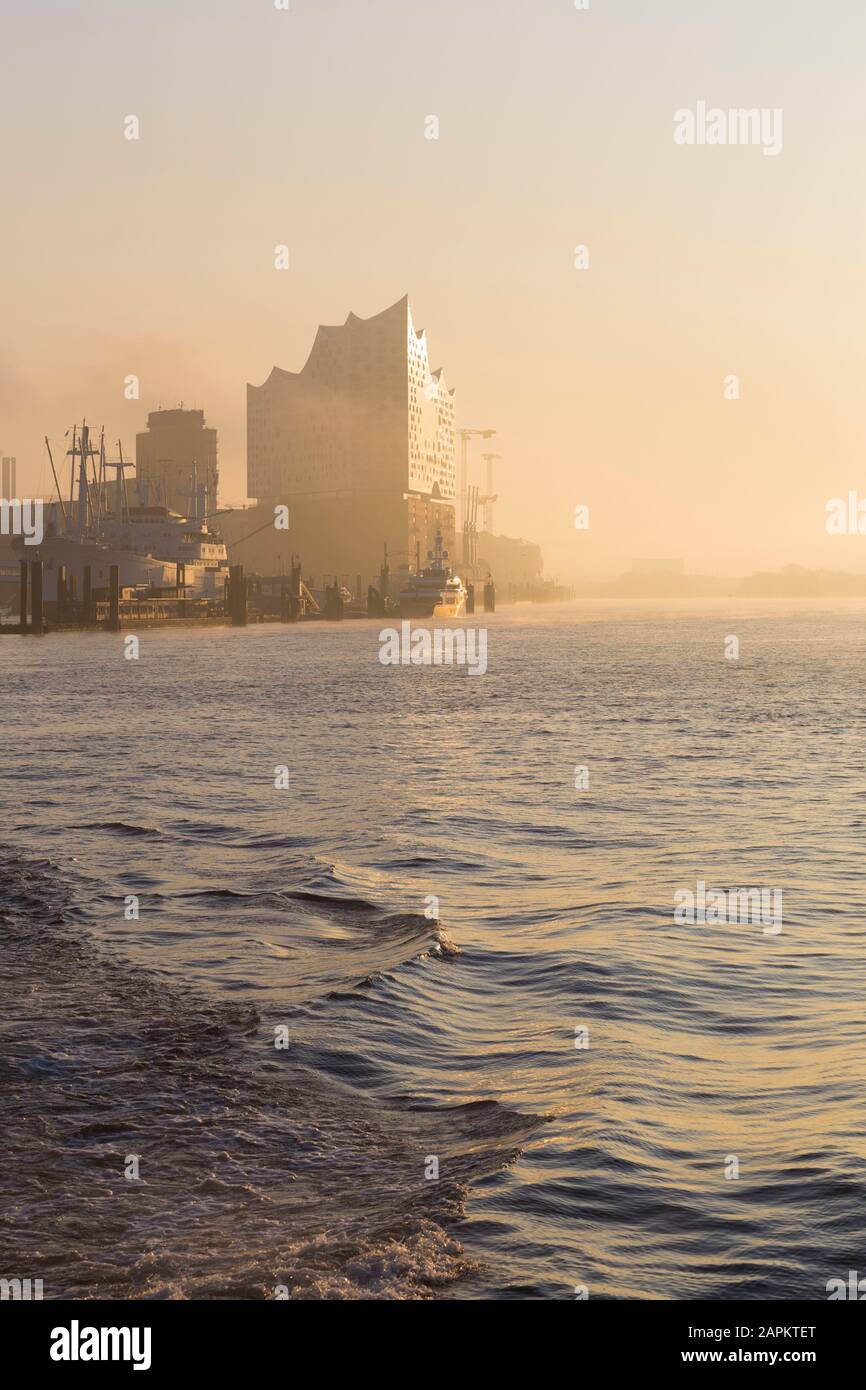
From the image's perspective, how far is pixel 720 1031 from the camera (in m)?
10.3

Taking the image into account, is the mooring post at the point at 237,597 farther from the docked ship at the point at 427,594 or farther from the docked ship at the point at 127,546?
the docked ship at the point at 427,594

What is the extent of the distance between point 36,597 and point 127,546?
47.6m

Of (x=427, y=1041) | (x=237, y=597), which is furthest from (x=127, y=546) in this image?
(x=427, y=1041)

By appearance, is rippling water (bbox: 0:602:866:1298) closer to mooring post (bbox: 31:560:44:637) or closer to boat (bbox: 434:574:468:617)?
mooring post (bbox: 31:560:44:637)

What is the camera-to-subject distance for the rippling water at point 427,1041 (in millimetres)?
6574

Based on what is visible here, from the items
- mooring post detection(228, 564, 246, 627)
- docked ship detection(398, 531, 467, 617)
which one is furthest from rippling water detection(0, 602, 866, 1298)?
docked ship detection(398, 531, 467, 617)

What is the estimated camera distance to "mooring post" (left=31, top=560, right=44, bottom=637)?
95875 mm

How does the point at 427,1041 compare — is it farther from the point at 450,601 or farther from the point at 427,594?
the point at 450,601

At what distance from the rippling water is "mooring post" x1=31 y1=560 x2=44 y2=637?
7258 centimetres

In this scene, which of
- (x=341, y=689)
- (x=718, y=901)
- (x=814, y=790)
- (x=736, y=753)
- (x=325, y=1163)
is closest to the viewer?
(x=325, y=1163)

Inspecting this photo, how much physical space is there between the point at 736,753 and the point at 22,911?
22.1 meters

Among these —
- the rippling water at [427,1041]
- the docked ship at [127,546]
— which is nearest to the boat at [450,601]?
the docked ship at [127,546]

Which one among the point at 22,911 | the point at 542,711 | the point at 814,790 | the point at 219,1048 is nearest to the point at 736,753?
the point at 814,790
